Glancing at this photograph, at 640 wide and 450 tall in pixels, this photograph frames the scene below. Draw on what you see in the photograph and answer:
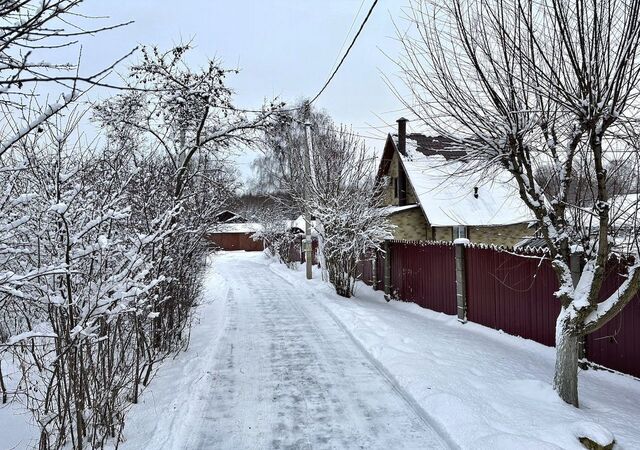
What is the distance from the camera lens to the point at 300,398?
504 centimetres

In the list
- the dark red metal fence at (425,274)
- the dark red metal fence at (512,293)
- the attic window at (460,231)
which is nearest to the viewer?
the dark red metal fence at (512,293)

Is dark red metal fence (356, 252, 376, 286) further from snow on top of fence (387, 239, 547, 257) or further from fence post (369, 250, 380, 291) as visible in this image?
snow on top of fence (387, 239, 547, 257)

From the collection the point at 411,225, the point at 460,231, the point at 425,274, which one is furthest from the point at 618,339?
the point at 411,225

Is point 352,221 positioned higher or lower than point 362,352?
higher

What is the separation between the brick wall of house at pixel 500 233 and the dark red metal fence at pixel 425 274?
7.78 metres

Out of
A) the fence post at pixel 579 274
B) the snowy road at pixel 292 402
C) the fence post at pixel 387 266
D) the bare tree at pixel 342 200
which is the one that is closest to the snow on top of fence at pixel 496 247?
the fence post at pixel 387 266

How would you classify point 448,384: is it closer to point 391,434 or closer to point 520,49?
point 391,434

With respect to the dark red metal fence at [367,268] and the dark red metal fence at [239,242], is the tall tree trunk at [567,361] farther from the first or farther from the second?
the dark red metal fence at [239,242]

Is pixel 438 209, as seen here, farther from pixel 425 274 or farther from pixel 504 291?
pixel 504 291

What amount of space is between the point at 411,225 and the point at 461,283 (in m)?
11.3

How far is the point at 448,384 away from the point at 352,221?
751cm

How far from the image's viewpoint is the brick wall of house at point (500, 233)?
18697 millimetres

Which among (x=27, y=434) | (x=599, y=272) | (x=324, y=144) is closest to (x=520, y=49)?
(x=599, y=272)

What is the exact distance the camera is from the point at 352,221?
1237 centimetres
